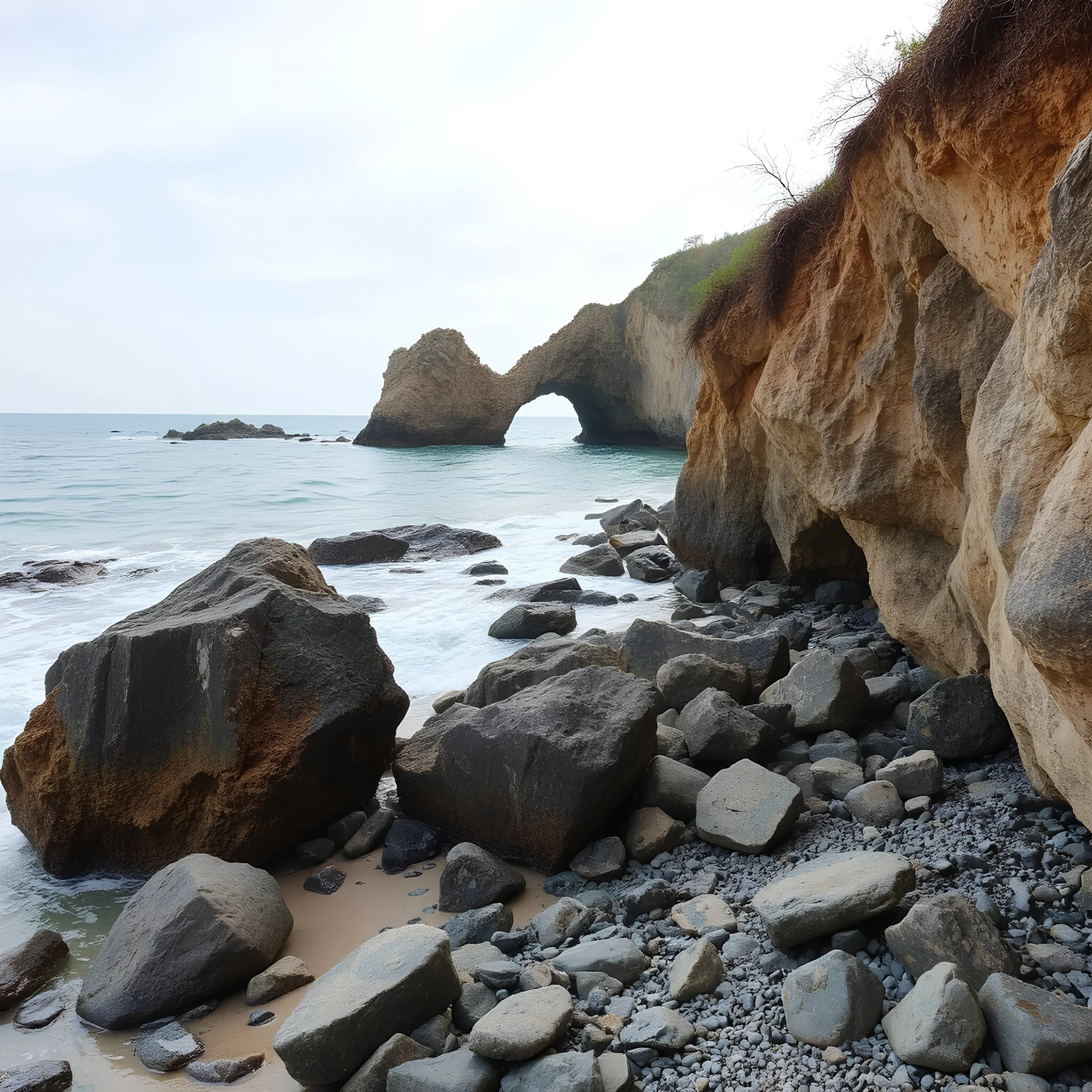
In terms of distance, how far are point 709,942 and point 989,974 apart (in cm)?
78

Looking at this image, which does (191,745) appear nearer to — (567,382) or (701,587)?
(701,587)

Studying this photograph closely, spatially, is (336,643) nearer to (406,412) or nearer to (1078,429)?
(1078,429)

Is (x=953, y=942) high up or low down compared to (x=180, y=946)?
up

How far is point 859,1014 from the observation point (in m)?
2.22

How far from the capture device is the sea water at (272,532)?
19.7 ft

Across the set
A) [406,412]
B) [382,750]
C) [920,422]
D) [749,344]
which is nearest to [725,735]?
[382,750]

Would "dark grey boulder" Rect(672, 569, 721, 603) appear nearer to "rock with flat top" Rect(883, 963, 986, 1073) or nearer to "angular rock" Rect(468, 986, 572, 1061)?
"angular rock" Rect(468, 986, 572, 1061)

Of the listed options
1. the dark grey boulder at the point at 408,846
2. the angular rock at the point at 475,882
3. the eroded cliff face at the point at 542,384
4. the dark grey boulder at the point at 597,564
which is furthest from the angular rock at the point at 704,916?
the eroded cliff face at the point at 542,384

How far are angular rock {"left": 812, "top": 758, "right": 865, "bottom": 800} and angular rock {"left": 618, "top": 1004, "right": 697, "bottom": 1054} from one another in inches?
62.0

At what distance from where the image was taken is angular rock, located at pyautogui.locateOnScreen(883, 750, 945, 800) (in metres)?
3.46

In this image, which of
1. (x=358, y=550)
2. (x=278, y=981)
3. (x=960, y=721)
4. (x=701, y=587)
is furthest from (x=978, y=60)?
(x=358, y=550)

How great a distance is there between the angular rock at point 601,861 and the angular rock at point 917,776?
1.16 meters

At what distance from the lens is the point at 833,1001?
2.26m

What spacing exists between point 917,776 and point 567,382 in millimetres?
37908
